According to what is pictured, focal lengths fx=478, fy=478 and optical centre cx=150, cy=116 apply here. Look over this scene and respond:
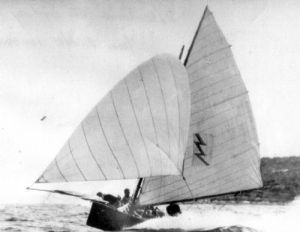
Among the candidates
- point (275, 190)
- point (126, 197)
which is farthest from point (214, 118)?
point (275, 190)

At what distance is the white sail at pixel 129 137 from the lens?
1521 cm

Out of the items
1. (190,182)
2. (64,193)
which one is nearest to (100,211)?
(64,193)

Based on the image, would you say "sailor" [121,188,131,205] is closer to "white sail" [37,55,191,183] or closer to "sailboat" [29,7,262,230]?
"sailboat" [29,7,262,230]

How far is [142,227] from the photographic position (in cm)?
1969

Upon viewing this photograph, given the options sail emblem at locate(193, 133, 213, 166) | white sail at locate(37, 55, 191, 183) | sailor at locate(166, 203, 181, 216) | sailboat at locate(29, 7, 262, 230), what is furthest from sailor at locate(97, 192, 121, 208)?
white sail at locate(37, 55, 191, 183)

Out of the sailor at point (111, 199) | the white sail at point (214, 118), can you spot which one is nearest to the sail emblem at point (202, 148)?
the white sail at point (214, 118)

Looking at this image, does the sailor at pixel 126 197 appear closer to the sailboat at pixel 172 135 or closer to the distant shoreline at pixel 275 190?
the sailboat at pixel 172 135

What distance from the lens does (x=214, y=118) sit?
2061 centimetres

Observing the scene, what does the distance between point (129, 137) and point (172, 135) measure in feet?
4.74

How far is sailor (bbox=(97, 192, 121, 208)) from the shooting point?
65.6 ft

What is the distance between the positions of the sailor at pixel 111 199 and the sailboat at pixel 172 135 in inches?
33.1

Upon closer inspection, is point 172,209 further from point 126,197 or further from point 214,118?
point 214,118

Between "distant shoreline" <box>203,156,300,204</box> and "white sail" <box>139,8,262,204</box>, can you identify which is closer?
"white sail" <box>139,8,262,204</box>

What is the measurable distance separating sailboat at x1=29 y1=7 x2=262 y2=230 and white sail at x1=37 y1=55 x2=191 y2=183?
0.03 m
